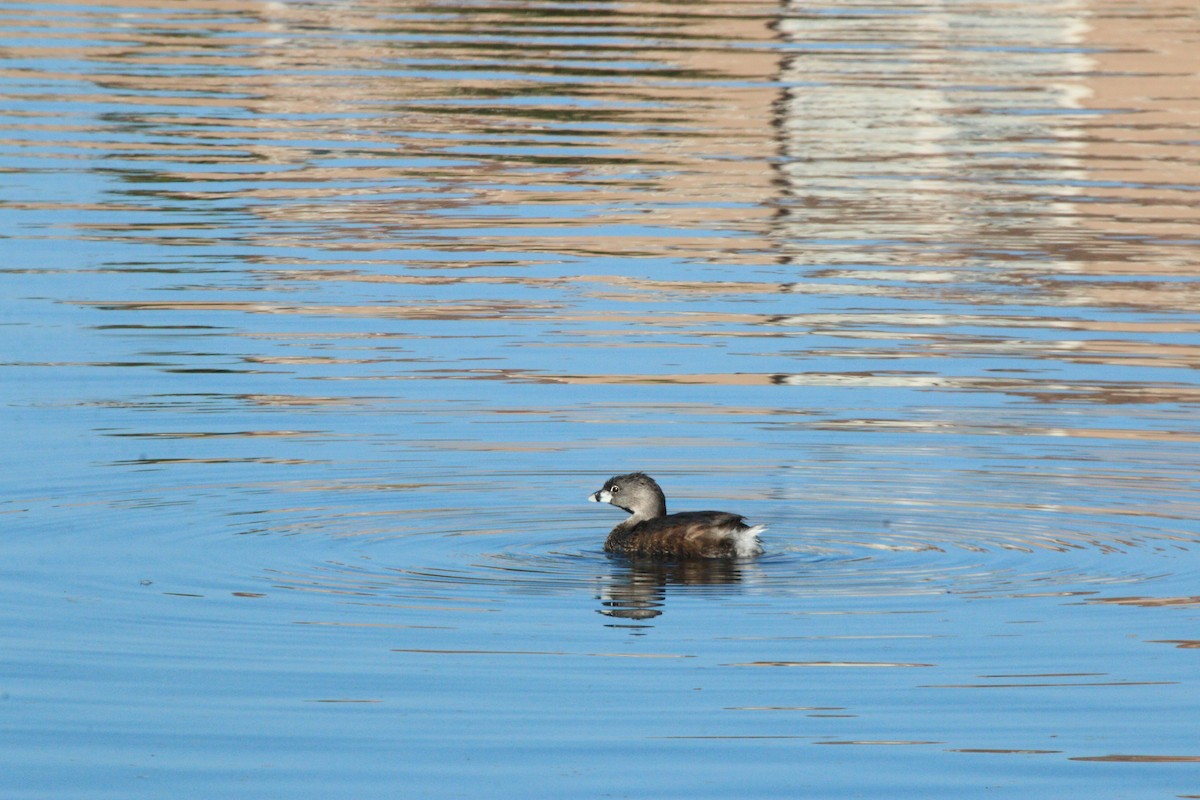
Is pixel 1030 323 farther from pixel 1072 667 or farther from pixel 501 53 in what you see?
pixel 501 53

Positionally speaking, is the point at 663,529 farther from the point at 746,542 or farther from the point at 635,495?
the point at 746,542

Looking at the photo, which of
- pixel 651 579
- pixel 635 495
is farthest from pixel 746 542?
pixel 635 495

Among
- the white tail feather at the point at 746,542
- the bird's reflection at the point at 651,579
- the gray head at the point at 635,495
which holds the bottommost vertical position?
the bird's reflection at the point at 651,579

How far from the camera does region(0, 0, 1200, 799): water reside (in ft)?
28.0

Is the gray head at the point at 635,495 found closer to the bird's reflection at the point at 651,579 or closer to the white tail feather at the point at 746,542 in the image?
the bird's reflection at the point at 651,579

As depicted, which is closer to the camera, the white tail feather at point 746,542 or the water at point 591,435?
the water at point 591,435

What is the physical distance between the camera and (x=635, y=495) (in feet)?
37.2

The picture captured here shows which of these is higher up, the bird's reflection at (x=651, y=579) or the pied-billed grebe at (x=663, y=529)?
the pied-billed grebe at (x=663, y=529)

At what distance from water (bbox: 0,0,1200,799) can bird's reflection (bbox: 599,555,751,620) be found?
50 millimetres

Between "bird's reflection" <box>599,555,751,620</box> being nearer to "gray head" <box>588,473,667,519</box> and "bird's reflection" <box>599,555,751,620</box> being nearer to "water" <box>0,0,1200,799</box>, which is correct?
"water" <box>0,0,1200,799</box>

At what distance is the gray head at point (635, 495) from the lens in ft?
37.2

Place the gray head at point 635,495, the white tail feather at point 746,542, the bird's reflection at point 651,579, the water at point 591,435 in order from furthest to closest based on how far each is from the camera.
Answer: the gray head at point 635,495, the white tail feather at point 746,542, the bird's reflection at point 651,579, the water at point 591,435

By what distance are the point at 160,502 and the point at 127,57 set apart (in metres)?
20.9

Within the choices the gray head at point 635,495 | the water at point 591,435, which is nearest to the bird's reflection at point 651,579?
the water at point 591,435
